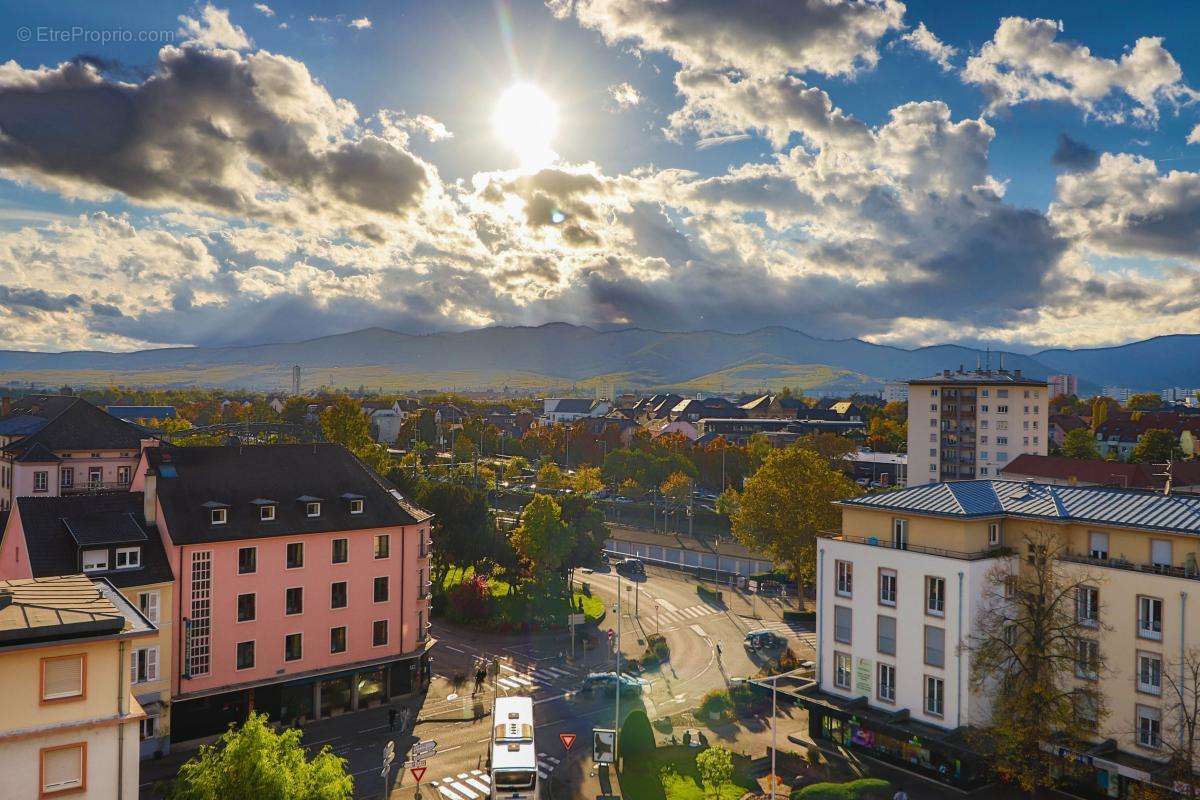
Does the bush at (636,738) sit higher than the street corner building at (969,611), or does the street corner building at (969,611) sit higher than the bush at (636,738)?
the street corner building at (969,611)

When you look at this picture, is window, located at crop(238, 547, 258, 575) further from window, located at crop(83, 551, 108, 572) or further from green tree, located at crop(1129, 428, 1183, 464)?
green tree, located at crop(1129, 428, 1183, 464)

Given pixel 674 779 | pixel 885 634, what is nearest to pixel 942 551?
pixel 885 634

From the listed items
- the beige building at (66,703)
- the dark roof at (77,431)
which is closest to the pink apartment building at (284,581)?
the beige building at (66,703)

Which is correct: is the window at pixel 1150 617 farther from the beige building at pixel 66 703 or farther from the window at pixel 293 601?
the window at pixel 293 601

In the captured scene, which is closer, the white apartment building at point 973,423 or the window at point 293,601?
the window at point 293,601

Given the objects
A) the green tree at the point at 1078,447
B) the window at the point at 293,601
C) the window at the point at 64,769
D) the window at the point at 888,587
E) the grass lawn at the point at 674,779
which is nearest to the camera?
the window at the point at 64,769

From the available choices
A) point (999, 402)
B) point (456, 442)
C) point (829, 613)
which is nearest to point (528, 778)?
point (829, 613)
